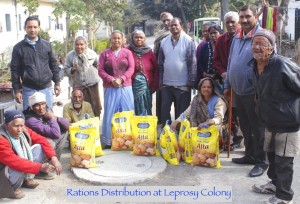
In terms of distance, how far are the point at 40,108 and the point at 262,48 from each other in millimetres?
2621

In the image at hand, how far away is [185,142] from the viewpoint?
4715mm

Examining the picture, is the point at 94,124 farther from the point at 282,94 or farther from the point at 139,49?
the point at 282,94

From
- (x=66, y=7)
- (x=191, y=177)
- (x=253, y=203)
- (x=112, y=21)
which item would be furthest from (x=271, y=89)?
(x=112, y=21)

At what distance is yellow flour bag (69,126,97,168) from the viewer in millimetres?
4500

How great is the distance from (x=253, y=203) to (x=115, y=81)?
8.06 feet

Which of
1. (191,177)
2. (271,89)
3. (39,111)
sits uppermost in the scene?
(271,89)

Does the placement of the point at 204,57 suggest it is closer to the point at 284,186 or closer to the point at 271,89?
the point at 271,89

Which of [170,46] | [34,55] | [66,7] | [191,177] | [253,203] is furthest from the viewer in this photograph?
[66,7]

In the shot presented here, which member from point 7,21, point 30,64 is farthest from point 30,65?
point 7,21

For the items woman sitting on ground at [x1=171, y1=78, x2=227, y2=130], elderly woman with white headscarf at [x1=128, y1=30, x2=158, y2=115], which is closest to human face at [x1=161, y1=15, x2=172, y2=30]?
elderly woman with white headscarf at [x1=128, y1=30, x2=158, y2=115]

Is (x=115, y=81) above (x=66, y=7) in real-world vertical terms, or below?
below

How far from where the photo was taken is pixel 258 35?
11.4 feet

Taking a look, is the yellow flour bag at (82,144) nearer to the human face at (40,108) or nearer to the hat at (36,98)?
the human face at (40,108)

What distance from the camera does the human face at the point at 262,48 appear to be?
11.3ft
